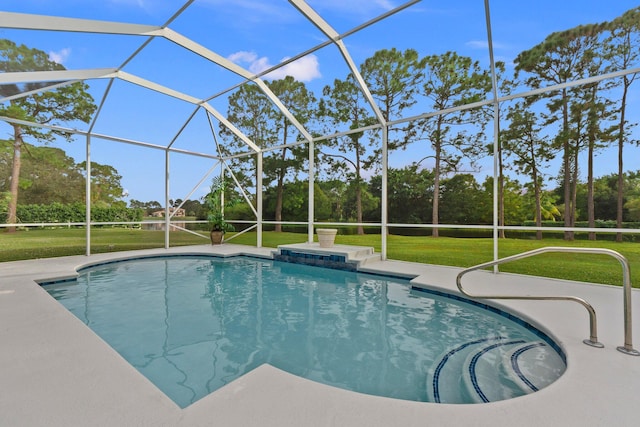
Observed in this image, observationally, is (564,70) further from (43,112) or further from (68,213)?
(68,213)

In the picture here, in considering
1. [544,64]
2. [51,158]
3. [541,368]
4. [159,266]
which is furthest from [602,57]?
[51,158]

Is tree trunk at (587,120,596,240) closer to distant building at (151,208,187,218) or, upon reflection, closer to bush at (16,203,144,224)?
distant building at (151,208,187,218)

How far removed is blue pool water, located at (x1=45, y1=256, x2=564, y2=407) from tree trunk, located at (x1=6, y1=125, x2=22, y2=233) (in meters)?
8.86

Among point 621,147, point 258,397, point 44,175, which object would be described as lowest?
point 258,397

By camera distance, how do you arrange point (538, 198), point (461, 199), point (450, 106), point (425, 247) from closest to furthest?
point (538, 198) → point (425, 247) → point (450, 106) → point (461, 199)

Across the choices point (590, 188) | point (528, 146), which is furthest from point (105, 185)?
point (590, 188)

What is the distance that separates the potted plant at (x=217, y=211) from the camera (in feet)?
33.3

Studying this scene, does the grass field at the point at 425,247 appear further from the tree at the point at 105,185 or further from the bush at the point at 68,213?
the tree at the point at 105,185

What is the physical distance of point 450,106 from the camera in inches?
535

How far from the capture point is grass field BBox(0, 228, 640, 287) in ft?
29.1

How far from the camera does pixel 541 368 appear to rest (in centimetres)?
243

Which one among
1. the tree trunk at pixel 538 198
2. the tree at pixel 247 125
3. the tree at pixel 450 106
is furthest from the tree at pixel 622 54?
the tree at pixel 247 125

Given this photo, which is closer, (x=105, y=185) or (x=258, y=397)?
(x=258, y=397)

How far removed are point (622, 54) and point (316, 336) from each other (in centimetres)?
1373
